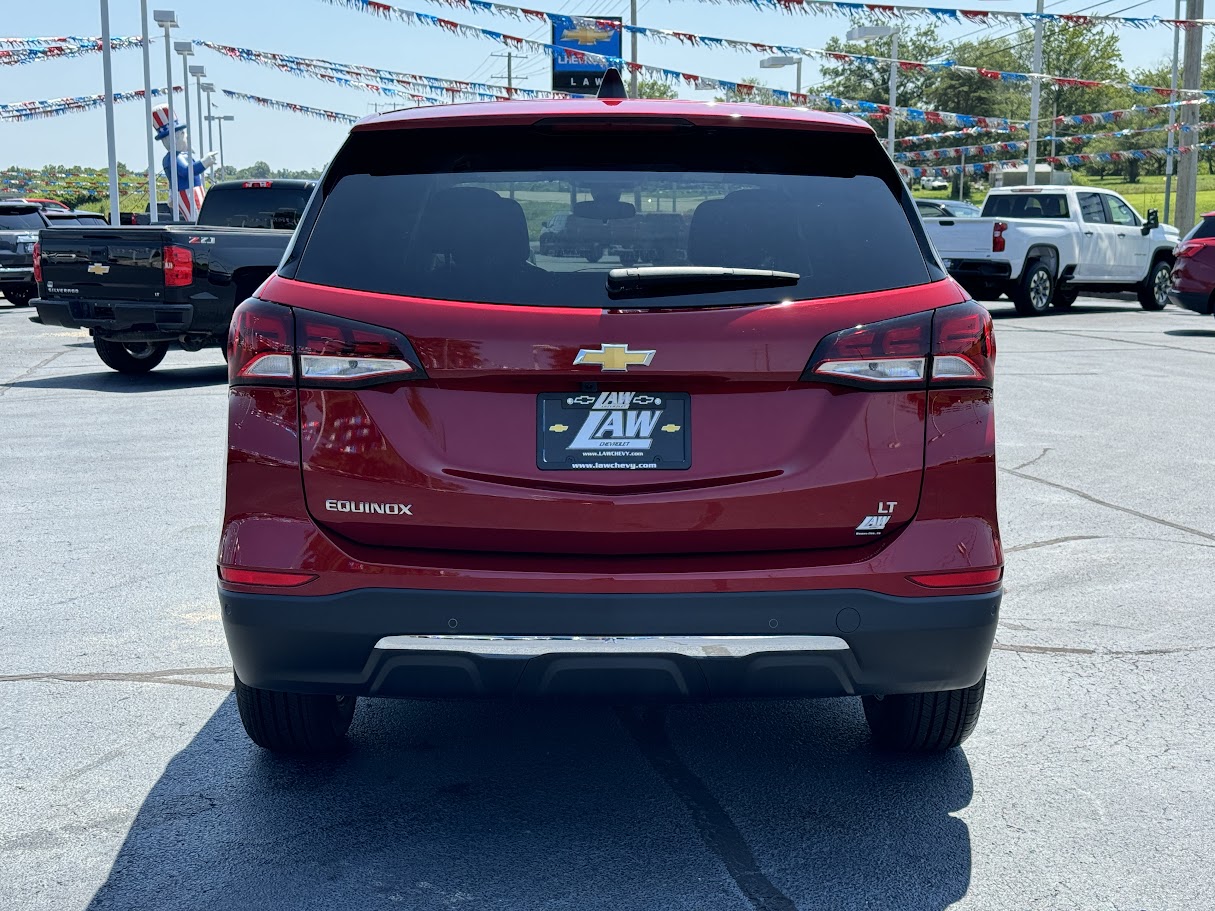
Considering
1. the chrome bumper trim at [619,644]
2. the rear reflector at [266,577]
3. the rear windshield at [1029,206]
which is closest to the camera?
the chrome bumper trim at [619,644]

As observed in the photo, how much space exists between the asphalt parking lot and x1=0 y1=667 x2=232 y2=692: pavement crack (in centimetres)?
2

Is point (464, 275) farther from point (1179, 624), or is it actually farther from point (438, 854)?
point (1179, 624)

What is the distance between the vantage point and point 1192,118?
29.4 metres

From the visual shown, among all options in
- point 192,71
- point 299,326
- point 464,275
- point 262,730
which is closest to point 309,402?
point 299,326

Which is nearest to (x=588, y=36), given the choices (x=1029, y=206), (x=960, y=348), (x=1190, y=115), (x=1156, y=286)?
(x=1190, y=115)

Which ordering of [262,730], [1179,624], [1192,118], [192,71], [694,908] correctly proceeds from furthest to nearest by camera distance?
[192,71], [1192,118], [1179,624], [262,730], [694,908]

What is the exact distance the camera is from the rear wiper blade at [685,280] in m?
3.31

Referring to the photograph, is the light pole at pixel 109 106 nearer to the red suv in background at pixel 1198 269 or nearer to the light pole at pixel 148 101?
the light pole at pixel 148 101

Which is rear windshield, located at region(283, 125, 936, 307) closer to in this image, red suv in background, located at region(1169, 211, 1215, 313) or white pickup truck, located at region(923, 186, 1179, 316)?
red suv in background, located at region(1169, 211, 1215, 313)

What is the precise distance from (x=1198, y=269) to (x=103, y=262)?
1435 centimetres

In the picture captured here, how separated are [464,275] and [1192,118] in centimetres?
2952

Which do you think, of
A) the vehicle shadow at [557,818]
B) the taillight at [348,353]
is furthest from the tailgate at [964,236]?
the taillight at [348,353]

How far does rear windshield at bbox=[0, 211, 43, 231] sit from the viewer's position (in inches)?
1046

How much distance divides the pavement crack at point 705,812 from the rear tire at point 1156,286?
22576 mm
